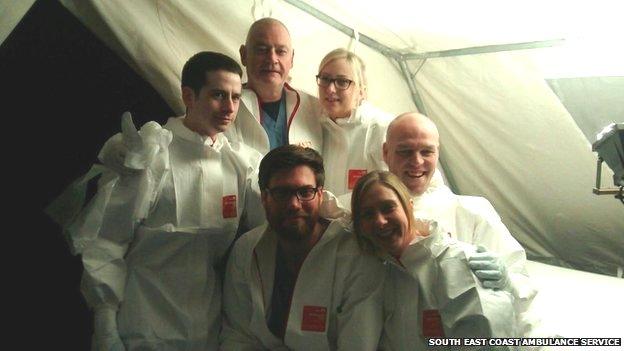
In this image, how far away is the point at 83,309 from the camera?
167 centimetres

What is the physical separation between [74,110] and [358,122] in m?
1.12

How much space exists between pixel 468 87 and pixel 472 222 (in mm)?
1017

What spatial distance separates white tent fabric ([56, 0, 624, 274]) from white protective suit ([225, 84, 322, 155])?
293mm

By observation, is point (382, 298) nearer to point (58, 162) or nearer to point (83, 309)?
point (83, 309)

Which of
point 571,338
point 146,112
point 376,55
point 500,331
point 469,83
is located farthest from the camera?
point 376,55

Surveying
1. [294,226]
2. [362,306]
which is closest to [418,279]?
[362,306]

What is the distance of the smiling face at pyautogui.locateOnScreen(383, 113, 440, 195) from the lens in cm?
157

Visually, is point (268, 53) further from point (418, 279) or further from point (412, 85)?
point (412, 85)

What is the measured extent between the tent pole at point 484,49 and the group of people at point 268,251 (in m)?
0.76

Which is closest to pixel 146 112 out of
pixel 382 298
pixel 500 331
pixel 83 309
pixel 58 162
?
pixel 58 162

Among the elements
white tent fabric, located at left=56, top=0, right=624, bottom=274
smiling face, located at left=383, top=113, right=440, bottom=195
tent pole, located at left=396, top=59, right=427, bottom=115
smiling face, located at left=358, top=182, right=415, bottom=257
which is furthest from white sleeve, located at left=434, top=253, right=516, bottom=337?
tent pole, located at left=396, top=59, right=427, bottom=115

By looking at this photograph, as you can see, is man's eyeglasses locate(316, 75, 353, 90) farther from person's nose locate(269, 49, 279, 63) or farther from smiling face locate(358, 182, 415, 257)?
smiling face locate(358, 182, 415, 257)

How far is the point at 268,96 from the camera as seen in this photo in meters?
1.79

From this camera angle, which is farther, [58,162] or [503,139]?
[503,139]
